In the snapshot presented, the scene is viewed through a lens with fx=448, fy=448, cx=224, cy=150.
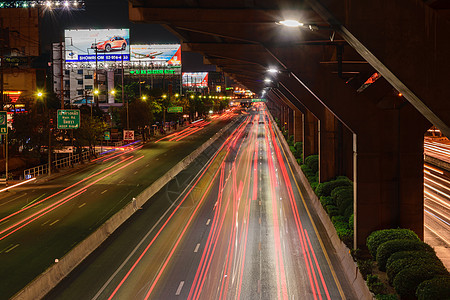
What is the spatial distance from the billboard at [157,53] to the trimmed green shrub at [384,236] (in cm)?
12755

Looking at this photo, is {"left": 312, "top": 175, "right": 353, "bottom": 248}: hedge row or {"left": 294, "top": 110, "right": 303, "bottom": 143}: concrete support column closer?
{"left": 312, "top": 175, "right": 353, "bottom": 248}: hedge row

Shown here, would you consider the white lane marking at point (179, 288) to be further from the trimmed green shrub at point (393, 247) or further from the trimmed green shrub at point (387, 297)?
the trimmed green shrub at point (393, 247)

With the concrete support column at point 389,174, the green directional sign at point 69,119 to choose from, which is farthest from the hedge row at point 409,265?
the green directional sign at point 69,119

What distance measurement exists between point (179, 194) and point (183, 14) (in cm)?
2048

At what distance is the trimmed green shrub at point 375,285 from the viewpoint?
1393 centimetres

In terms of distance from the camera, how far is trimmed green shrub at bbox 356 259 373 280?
1555cm

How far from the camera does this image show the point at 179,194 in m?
34.4

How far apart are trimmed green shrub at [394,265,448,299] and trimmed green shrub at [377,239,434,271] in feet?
7.33

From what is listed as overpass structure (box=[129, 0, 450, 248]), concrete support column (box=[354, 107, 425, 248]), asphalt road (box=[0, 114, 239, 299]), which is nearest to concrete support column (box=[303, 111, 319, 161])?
asphalt road (box=[0, 114, 239, 299])

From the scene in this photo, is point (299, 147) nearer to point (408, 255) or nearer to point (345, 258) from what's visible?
point (345, 258)

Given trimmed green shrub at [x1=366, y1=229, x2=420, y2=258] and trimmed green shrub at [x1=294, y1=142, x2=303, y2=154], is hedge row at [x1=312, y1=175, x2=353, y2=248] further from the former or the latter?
trimmed green shrub at [x1=294, y1=142, x2=303, y2=154]

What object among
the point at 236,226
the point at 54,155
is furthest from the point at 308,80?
the point at 54,155

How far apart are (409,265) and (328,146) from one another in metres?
20.4

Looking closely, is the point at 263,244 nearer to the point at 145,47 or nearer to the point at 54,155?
the point at 54,155
